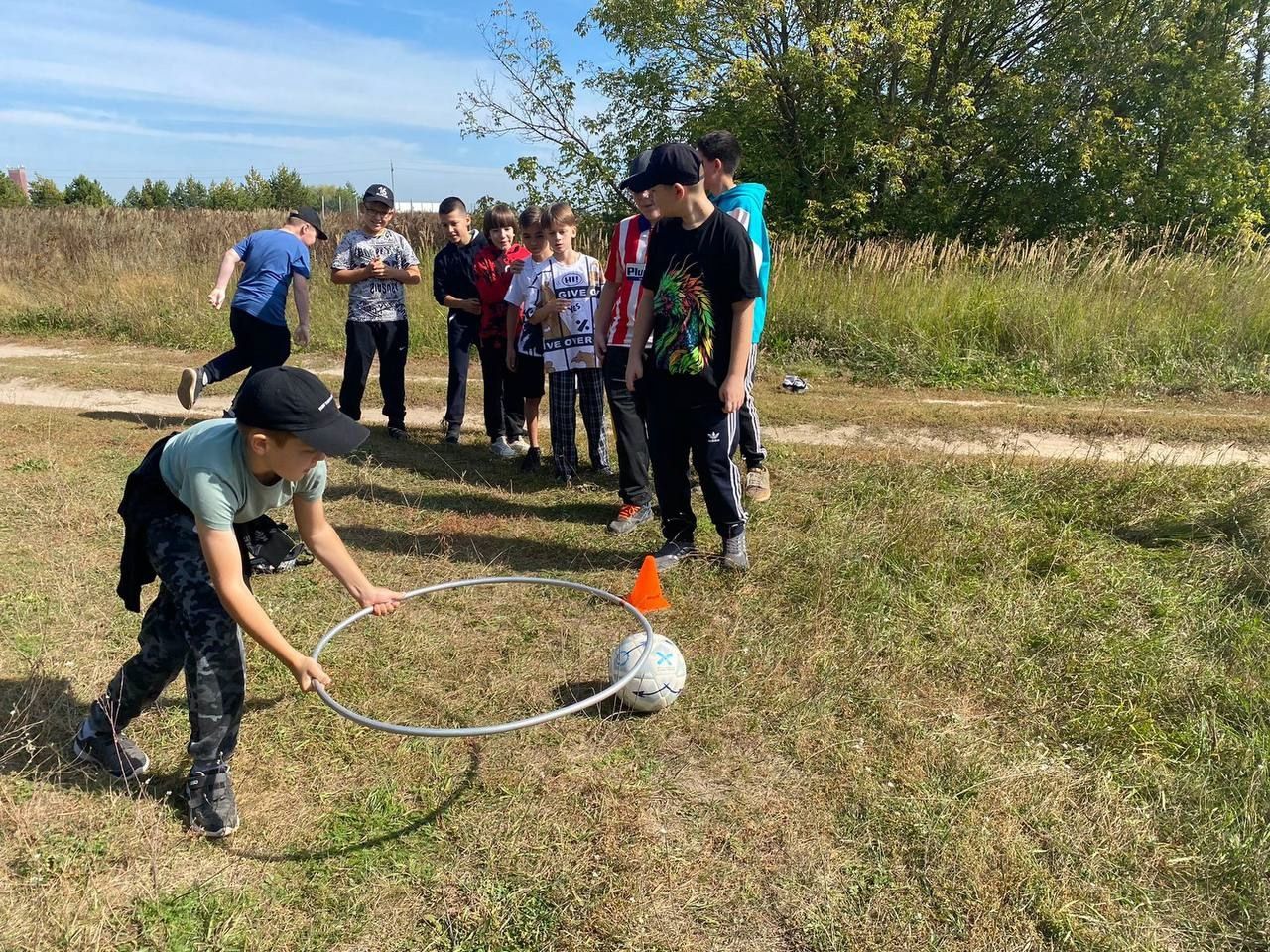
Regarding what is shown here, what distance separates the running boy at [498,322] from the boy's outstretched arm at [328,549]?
13.7 ft

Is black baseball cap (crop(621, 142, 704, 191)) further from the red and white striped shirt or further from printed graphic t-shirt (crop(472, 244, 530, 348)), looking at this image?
printed graphic t-shirt (crop(472, 244, 530, 348))

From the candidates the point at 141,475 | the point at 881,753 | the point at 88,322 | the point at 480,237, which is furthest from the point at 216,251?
the point at 881,753

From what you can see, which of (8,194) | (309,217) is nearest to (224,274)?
(309,217)

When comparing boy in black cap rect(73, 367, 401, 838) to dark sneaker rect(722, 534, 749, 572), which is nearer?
boy in black cap rect(73, 367, 401, 838)

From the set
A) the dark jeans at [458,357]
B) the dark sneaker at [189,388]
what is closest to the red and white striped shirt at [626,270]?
the dark jeans at [458,357]

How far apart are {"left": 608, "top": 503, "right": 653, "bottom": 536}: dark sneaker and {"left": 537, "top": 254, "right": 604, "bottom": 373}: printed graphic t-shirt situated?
3.79 ft

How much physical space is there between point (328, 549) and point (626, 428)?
2966 mm

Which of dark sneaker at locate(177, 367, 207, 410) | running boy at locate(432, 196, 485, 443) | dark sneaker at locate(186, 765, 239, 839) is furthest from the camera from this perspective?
running boy at locate(432, 196, 485, 443)

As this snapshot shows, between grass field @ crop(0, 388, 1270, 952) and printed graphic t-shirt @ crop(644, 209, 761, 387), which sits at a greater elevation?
printed graphic t-shirt @ crop(644, 209, 761, 387)

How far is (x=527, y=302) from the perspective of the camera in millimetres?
6375

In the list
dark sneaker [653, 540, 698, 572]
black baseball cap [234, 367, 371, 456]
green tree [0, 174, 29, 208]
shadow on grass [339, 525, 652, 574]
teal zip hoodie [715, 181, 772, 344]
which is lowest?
shadow on grass [339, 525, 652, 574]

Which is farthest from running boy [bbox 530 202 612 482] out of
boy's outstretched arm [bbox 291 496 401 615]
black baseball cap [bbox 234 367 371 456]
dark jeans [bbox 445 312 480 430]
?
black baseball cap [bbox 234 367 371 456]

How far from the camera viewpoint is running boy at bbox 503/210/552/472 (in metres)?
6.31

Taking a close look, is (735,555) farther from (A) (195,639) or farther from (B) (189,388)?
(B) (189,388)
